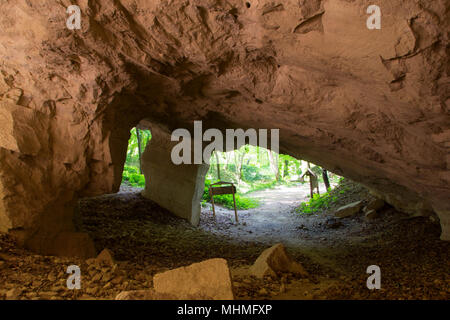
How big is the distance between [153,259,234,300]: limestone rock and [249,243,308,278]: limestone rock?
134cm

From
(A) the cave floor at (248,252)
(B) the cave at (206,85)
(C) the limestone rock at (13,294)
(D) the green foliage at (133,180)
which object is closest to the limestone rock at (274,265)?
(A) the cave floor at (248,252)

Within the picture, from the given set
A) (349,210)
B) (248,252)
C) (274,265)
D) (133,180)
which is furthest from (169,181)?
(349,210)

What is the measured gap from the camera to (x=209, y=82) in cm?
467

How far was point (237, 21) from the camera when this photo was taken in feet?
10.4

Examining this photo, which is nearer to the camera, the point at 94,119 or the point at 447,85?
the point at 447,85

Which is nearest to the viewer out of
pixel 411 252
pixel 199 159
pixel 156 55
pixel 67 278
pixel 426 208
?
pixel 67 278

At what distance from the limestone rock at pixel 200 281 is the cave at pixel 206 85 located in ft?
7.67

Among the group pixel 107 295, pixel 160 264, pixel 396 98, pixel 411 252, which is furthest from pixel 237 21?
pixel 411 252

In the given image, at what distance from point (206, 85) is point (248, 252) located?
3.39m

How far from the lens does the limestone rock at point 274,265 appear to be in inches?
145

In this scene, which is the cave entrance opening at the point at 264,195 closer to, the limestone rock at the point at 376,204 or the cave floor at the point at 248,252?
the cave floor at the point at 248,252

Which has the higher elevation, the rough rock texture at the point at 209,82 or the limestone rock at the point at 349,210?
the rough rock texture at the point at 209,82

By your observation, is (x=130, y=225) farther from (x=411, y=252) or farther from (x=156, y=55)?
(x=411, y=252)

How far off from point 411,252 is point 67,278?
17.6ft
